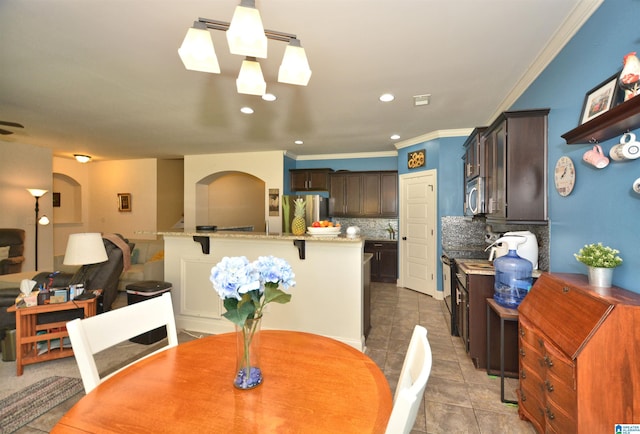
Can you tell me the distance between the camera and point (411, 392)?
69 centimetres

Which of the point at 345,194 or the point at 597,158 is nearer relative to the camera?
the point at 597,158

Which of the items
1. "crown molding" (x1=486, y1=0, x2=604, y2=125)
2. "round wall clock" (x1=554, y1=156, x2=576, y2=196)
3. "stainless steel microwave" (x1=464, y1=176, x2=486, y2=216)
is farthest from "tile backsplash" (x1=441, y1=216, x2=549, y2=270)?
"round wall clock" (x1=554, y1=156, x2=576, y2=196)

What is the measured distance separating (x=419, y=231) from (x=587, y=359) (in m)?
3.93

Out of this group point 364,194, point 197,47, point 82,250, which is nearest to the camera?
point 197,47

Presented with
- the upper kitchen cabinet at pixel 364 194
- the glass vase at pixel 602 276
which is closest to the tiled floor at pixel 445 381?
the glass vase at pixel 602 276

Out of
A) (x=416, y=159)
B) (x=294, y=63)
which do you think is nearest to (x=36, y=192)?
(x=294, y=63)

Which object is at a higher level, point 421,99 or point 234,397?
point 421,99

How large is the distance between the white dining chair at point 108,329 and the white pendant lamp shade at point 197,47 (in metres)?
1.19

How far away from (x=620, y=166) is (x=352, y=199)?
4.77 m

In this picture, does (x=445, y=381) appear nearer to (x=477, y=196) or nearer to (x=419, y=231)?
(x=477, y=196)

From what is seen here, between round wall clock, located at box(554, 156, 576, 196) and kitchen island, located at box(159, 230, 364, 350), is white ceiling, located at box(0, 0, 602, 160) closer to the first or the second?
round wall clock, located at box(554, 156, 576, 196)

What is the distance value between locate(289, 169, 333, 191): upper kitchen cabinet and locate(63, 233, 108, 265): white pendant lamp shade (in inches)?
164

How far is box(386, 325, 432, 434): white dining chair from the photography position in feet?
2.22

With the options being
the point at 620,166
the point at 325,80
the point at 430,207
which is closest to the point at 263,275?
the point at 620,166
